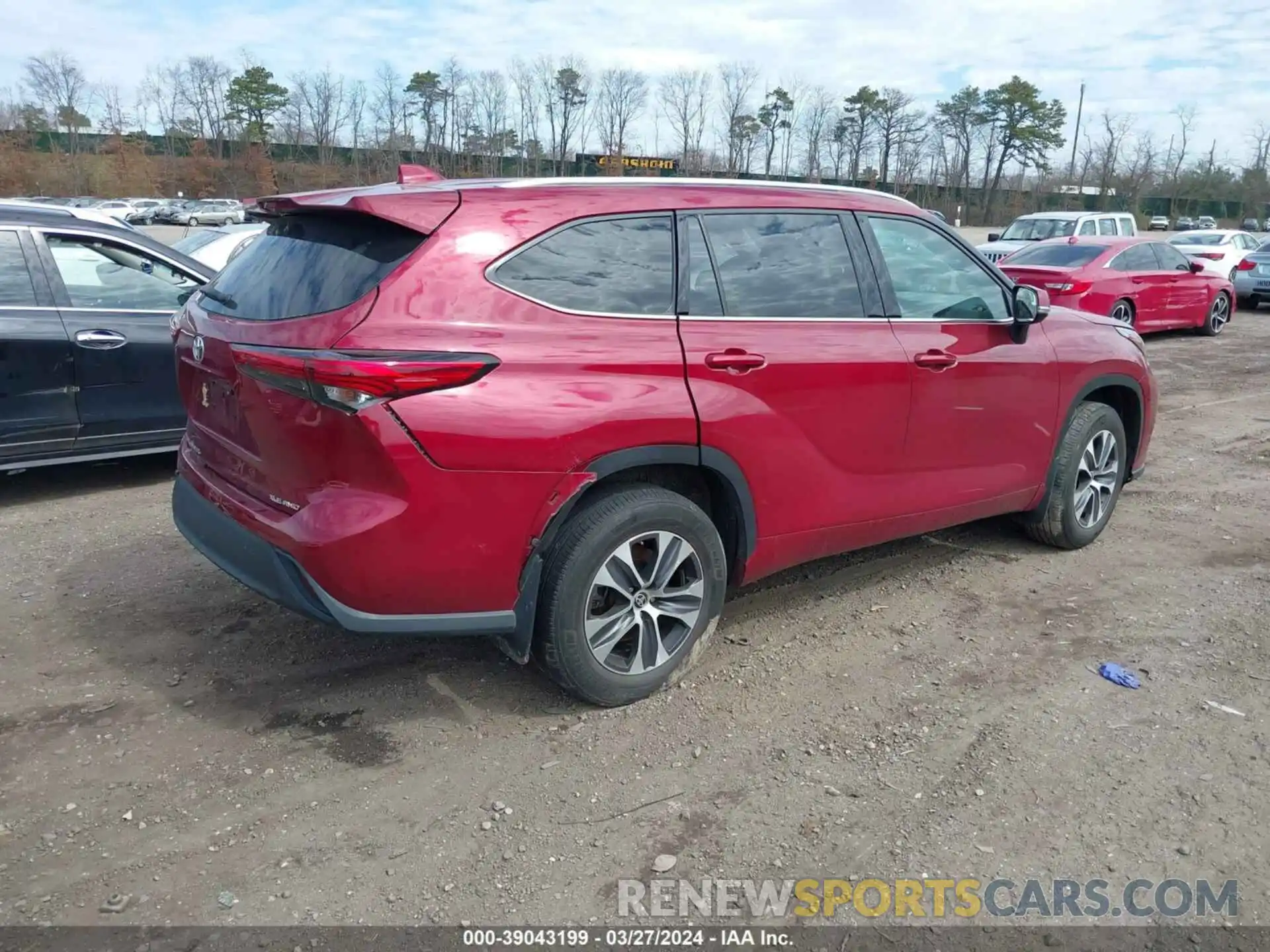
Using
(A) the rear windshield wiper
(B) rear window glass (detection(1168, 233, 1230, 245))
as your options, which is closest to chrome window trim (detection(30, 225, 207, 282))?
(A) the rear windshield wiper

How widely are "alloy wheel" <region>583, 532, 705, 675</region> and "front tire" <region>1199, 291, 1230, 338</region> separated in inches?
569

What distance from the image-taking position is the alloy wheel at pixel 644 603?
336 centimetres

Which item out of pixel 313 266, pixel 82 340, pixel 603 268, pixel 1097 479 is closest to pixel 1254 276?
pixel 1097 479

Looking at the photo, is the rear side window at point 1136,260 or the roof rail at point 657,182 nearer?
the roof rail at point 657,182

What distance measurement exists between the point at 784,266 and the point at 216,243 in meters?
7.51

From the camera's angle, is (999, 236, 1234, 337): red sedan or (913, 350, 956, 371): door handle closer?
(913, 350, 956, 371): door handle

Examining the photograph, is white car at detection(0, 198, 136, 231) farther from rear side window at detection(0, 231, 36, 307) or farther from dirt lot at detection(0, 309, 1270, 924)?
dirt lot at detection(0, 309, 1270, 924)

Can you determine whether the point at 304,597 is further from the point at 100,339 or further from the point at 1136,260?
the point at 1136,260

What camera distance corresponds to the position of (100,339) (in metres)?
5.82

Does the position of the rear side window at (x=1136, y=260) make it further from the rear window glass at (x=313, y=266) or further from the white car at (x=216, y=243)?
the rear window glass at (x=313, y=266)

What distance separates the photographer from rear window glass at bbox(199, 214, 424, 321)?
305 cm

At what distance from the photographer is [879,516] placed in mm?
4137

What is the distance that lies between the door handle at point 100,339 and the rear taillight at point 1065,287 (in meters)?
10.5

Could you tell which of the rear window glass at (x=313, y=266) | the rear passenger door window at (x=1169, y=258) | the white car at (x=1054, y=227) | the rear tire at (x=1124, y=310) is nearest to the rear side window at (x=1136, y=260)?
the rear passenger door window at (x=1169, y=258)
